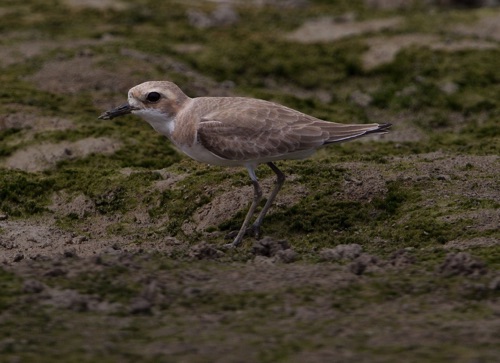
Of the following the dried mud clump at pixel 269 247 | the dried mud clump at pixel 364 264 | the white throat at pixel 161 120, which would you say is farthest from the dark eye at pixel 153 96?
the dried mud clump at pixel 364 264

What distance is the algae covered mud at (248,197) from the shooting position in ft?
22.5

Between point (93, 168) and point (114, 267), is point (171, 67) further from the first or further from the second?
point (114, 267)

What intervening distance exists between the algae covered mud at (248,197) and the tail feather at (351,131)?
2.43ft

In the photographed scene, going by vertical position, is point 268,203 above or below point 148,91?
below

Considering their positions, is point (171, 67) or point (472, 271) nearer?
point (472, 271)

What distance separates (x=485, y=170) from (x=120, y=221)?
4021 millimetres

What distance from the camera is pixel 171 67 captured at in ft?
55.7

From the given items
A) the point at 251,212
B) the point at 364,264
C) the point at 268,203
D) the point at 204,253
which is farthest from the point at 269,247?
the point at 364,264

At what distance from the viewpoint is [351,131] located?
10.3 m

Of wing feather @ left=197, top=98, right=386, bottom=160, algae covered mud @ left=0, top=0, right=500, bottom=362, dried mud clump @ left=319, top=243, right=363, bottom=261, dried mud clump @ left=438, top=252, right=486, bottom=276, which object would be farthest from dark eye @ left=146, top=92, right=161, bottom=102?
dried mud clump @ left=438, top=252, right=486, bottom=276

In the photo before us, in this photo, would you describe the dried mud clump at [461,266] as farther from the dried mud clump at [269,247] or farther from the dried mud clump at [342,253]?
the dried mud clump at [269,247]

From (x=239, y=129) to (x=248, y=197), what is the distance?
1166mm

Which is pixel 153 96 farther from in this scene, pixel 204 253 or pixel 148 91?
pixel 204 253

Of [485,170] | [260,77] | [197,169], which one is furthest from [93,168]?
[260,77]
